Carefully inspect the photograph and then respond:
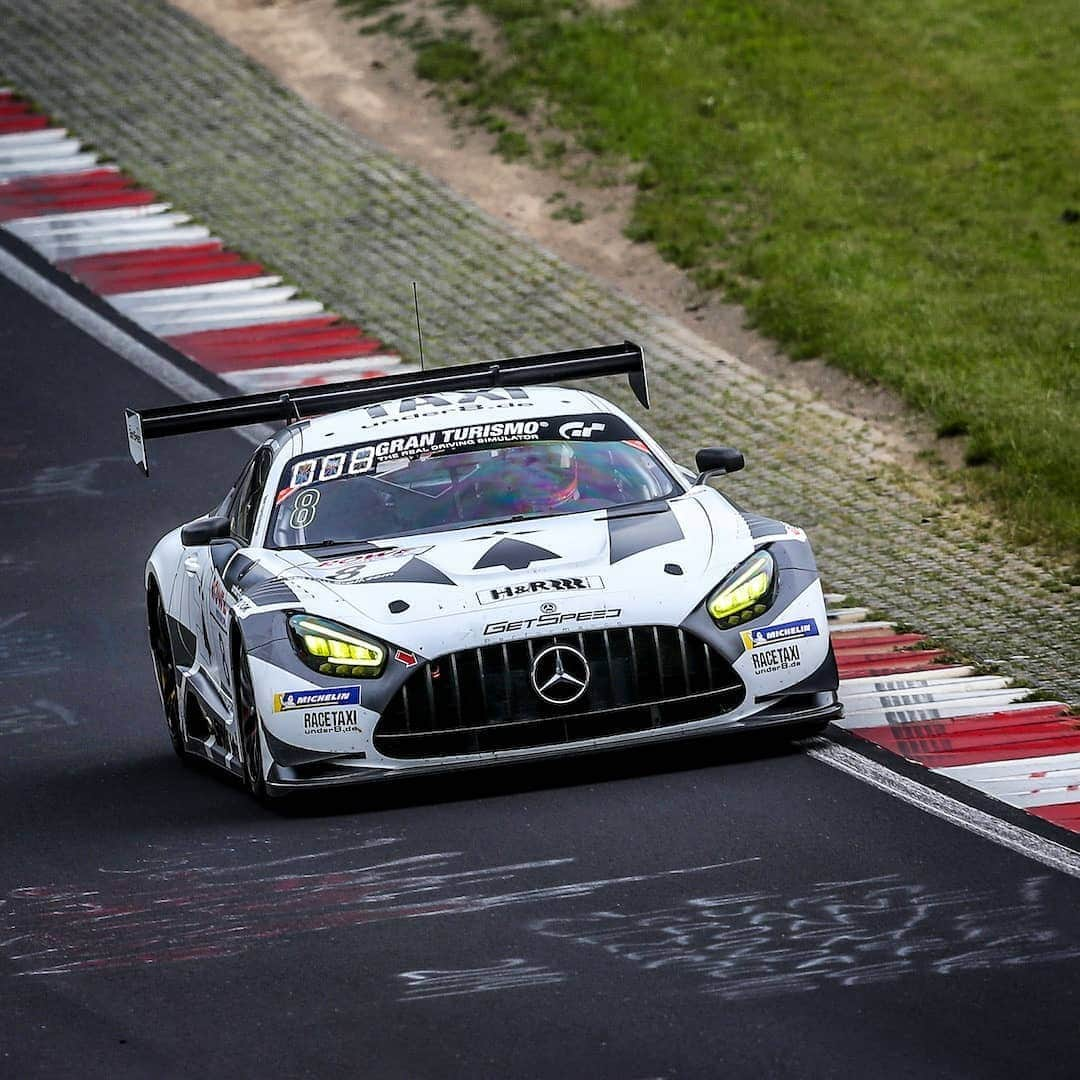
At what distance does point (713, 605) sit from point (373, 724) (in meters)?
1.32

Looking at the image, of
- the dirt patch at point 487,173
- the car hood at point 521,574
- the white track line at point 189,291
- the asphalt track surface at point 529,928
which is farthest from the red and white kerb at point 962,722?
the white track line at point 189,291

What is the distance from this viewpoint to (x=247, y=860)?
8727 millimetres

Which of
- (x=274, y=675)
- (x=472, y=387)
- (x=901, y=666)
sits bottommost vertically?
(x=901, y=666)

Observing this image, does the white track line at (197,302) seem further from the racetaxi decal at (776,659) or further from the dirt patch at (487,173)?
the racetaxi decal at (776,659)

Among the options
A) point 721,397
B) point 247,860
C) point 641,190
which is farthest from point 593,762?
point 641,190

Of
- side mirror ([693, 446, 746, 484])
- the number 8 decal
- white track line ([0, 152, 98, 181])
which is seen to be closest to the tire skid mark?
the number 8 decal

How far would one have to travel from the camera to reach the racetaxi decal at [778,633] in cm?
923

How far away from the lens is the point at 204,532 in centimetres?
1029

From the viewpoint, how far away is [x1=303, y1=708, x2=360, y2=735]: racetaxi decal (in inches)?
356

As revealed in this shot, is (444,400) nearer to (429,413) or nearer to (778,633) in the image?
(429,413)

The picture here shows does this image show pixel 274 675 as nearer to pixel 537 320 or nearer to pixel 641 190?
pixel 537 320

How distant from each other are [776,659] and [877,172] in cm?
1321

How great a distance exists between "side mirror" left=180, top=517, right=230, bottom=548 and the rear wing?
1.69 ft

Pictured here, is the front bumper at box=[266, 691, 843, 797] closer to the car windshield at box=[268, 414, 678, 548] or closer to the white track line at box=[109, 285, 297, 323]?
the car windshield at box=[268, 414, 678, 548]
